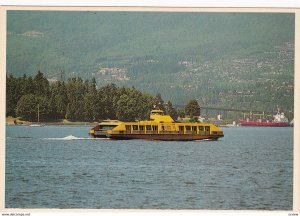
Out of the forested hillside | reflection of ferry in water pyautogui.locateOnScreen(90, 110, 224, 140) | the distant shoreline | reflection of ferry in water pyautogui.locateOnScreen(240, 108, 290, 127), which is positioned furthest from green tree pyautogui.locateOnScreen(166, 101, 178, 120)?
reflection of ferry in water pyautogui.locateOnScreen(240, 108, 290, 127)

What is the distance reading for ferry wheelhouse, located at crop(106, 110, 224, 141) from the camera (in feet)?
105

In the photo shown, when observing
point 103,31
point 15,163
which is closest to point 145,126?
point 103,31

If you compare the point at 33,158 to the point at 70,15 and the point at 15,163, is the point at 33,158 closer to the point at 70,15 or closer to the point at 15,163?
the point at 15,163

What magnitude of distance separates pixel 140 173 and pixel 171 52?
7050mm

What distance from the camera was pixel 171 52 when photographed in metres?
29.7

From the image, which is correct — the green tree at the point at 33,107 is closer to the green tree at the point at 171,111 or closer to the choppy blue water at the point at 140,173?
the choppy blue water at the point at 140,173

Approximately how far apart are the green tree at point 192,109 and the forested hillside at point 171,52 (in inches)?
11.0

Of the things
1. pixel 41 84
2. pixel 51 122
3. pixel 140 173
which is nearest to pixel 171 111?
pixel 51 122

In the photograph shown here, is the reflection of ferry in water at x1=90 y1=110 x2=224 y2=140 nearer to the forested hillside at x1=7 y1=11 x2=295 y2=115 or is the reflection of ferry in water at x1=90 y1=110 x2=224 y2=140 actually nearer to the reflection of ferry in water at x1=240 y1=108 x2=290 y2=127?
the forested hillside at x1=7 y1=11 x2=295 y2=115

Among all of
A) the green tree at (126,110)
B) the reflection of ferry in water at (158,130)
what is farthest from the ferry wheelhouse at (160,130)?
the green tree at (126,110)

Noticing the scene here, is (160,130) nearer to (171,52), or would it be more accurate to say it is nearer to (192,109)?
(192,109)
